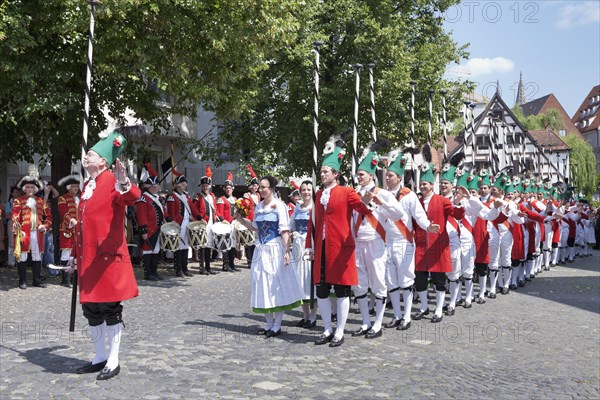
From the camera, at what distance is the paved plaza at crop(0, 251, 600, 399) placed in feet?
20.7

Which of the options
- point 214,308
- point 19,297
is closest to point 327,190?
point 214,308

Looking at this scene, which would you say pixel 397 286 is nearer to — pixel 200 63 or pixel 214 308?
pixel 214 308

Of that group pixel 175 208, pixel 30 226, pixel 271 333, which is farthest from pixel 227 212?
pixel 271 333

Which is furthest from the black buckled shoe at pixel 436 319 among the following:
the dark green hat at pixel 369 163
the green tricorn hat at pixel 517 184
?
the green tricorn hat at pixel 517 184

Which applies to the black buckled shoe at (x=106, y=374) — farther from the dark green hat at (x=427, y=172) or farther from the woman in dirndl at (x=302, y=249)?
the dark green hat at (x=427, y=172)

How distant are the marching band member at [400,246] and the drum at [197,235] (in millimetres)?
6489

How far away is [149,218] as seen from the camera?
14844 millimetres

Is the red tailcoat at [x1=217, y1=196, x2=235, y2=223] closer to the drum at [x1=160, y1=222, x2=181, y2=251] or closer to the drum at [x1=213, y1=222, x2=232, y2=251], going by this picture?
→ the drum at [x1=213, y1=222, x2=232, y2=251]

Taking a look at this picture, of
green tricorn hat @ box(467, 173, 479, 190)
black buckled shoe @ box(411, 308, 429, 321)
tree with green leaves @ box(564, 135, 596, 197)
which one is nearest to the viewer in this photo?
black buckled shoe @ box(411, 308, 429, 321)

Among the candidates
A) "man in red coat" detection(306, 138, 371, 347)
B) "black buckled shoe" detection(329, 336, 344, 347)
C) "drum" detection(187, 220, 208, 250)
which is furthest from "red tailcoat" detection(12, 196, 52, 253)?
"black buckled shoe" detection(329, 336, 344, 347)

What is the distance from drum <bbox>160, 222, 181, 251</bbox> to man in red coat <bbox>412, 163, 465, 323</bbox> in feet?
20.3

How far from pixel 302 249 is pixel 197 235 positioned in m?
A: 5.90

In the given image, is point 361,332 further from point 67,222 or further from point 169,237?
point 67,222

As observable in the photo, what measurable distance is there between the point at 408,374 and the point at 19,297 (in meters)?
7.78
